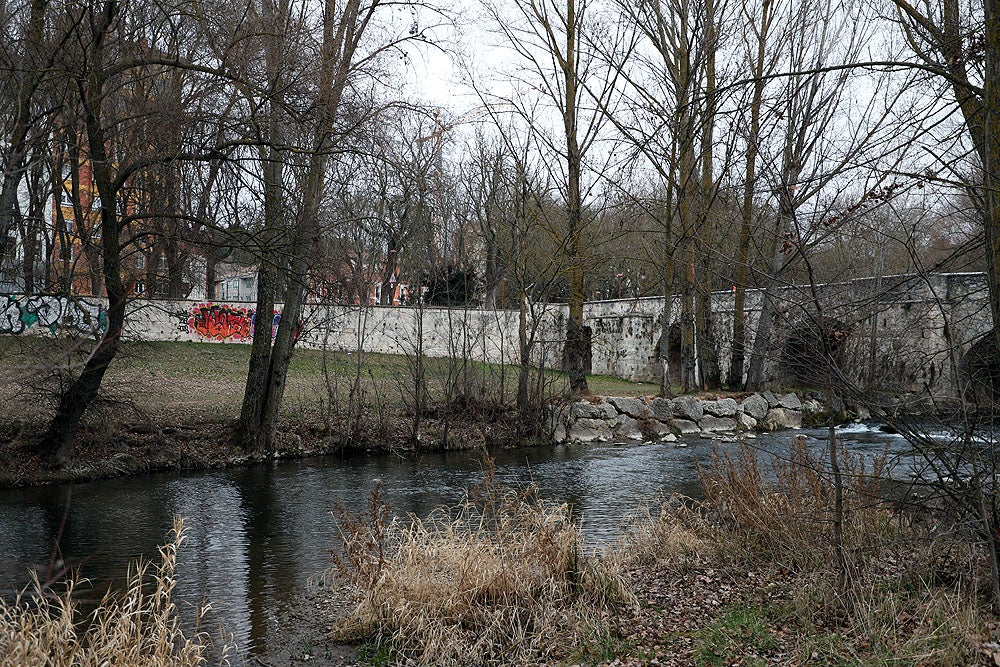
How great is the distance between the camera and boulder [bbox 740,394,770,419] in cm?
2112

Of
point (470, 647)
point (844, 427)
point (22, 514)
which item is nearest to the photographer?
point (470, 647)

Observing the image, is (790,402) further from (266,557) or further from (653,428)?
(266,557)

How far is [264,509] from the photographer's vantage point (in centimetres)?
1111

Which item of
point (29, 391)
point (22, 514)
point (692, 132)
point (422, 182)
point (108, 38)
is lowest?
point (22, 514)

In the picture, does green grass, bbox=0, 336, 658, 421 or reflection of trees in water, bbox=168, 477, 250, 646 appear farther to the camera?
green grass, bbox=0, 336, 658, 421

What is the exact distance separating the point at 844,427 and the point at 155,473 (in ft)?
49.7

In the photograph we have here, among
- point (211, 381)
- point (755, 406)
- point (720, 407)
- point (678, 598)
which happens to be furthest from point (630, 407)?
point (678, 598)

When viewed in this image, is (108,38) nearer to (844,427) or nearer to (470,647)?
(470,647)

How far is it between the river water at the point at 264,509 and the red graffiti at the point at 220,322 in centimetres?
1581

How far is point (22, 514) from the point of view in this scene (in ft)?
34.8

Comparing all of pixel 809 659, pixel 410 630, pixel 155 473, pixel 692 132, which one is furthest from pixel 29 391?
pixel 809 659

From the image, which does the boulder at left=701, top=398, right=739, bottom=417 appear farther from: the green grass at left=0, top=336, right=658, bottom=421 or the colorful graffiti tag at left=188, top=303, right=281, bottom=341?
the colorful graffiti tag at left=188, top=303, right=281, bottom=341

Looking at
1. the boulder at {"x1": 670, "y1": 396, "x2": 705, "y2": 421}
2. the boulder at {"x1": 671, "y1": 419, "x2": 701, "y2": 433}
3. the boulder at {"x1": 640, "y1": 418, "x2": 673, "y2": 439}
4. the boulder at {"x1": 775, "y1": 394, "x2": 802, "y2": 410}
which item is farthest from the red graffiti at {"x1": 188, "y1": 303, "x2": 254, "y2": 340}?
the boulder at {"x1": 775, "y1": 394, "x2": 802, "y2": 410}

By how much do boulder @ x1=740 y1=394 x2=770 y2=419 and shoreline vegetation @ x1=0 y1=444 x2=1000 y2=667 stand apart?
14573 millimetres
